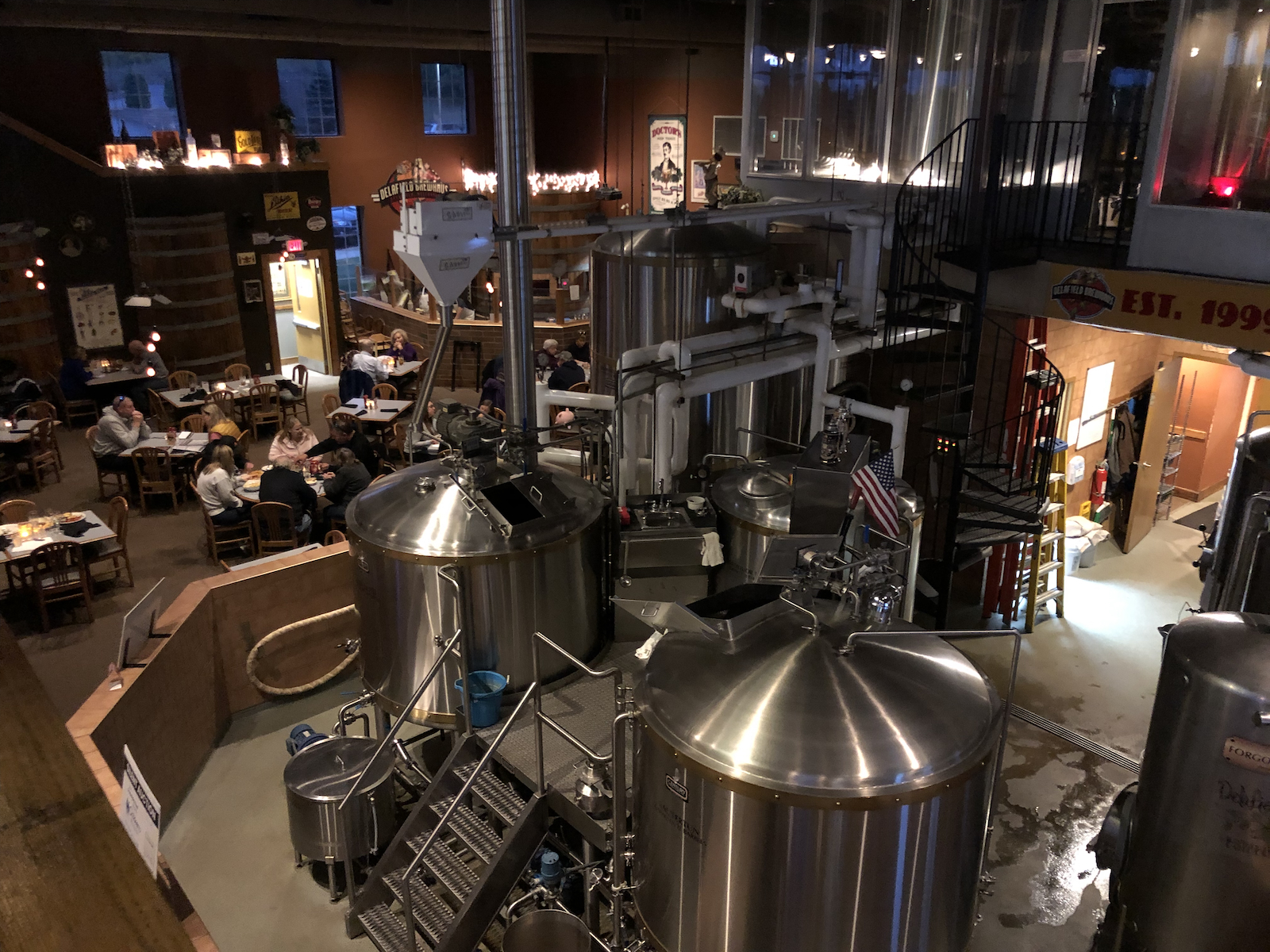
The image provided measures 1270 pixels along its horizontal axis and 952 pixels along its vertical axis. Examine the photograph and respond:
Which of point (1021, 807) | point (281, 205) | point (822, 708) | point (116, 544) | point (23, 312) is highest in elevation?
point (281, 205)

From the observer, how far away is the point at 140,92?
16062 mm

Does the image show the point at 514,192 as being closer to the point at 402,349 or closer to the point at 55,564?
the point at 55,564

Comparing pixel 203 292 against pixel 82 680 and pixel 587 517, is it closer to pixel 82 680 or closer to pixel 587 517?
pixel 82 680

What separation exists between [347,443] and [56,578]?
3130 mm

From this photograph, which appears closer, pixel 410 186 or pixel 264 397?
pixel 264 397

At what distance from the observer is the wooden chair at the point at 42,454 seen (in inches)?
475

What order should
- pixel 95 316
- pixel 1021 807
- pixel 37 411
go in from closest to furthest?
pixel 1021 807
pixel 37 411
pixel 95 316

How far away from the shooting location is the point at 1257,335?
7.14m

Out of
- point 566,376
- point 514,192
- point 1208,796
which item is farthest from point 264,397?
point 1208,796

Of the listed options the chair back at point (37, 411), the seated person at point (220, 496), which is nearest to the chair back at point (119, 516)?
the seated person at point (220, 496)

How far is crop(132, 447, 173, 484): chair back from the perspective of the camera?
441 inches

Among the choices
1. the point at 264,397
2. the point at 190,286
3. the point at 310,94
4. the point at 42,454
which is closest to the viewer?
the point at 42,454

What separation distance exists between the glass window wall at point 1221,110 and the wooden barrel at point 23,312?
48.4 ft

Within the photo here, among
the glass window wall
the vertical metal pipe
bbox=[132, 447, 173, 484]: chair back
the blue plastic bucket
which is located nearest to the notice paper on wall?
the blue plastic bucket
